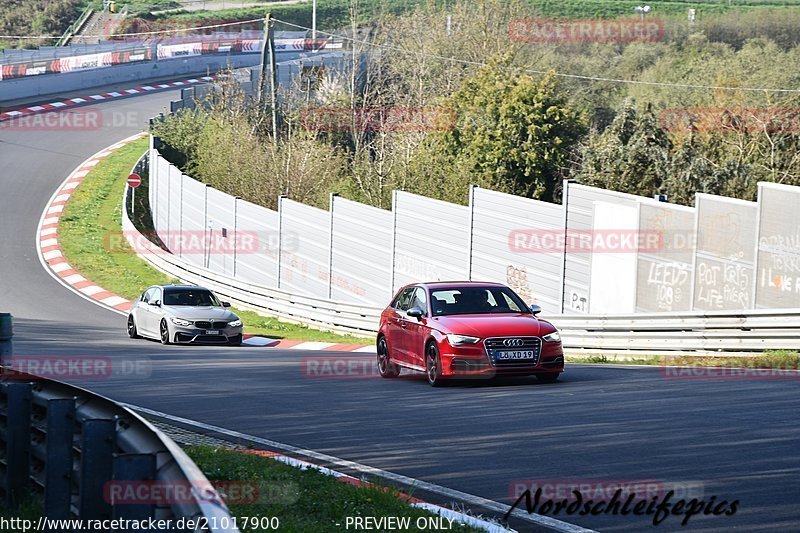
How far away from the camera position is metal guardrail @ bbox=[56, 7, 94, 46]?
308 feet

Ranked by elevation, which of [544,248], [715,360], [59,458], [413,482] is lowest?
[715,360]

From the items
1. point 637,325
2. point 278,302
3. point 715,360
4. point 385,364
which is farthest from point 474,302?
point 278,302

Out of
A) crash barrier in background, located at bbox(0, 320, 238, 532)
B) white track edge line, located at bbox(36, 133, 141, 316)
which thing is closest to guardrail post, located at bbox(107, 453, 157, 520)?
crash barrier in background, located at bbox(0, 320, 238, 532)

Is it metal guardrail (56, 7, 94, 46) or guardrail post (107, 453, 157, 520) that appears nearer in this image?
guardrail post (107, 453, 157, 520)

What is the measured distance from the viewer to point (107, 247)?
4234 centimetres

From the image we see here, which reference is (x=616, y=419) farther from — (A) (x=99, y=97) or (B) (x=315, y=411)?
(A) (x=99, y=97)

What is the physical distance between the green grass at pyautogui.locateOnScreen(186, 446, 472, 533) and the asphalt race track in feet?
3.13

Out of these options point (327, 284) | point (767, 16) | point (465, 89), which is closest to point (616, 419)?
point (327, 284)

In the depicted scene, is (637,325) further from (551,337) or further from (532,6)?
(532,6)

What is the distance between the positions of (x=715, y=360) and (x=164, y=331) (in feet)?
44.1

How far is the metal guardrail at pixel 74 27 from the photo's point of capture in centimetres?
9375

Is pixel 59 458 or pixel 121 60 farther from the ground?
pixel 59 458

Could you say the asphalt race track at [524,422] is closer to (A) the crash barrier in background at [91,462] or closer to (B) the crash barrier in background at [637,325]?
(B) the crash barrier in background at [637,325]

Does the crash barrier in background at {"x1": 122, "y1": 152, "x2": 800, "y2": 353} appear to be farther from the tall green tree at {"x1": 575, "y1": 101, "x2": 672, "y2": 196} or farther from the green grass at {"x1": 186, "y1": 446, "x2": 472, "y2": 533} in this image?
the green grass at {"x1": 186, "y1": 446, "x2": 472, "y2": 533}
